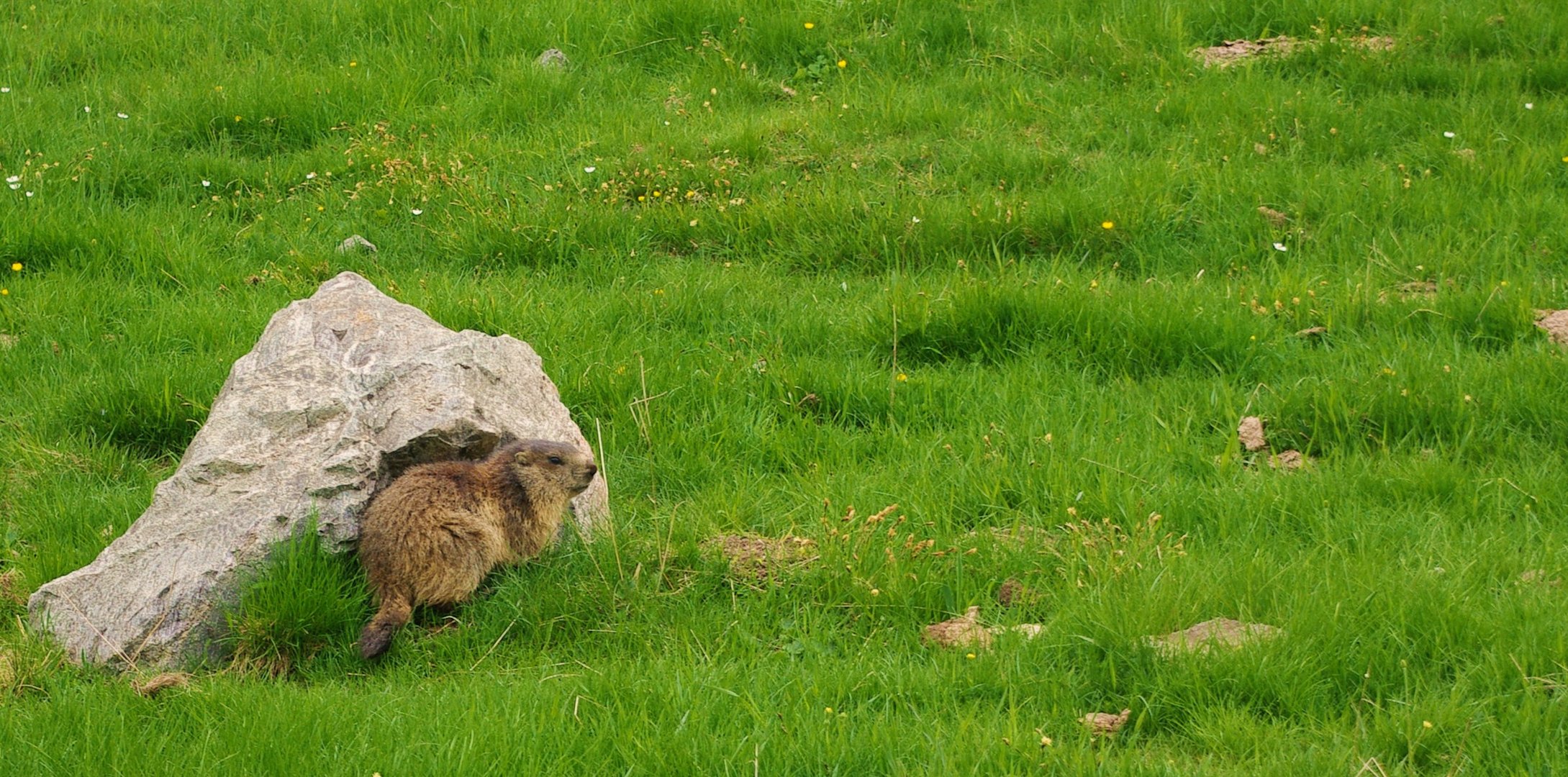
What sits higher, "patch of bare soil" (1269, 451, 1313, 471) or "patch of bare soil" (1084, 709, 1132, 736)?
"patch of bare soil" (1084, 709, 1132, 736)

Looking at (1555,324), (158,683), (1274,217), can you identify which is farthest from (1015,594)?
(1274,217)

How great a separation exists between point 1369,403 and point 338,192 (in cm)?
613

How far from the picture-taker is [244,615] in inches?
199

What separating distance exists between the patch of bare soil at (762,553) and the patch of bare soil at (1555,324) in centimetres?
373

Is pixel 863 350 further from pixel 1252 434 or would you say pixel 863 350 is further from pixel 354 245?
pixel 354 245

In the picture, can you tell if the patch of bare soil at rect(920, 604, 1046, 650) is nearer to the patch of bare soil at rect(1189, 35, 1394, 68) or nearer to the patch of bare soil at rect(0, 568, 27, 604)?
the patch of bare soil at rect(0, 568, 27, 604)

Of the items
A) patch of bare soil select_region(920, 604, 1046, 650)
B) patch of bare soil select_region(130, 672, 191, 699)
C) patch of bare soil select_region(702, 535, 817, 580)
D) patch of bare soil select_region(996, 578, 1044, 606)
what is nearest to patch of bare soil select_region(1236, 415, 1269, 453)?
patch of bare soil select_region(996, 578, 1044, 606)

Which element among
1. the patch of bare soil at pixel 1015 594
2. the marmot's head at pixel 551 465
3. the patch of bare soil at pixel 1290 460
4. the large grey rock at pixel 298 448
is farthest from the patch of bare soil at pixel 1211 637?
the large grey rock at pixel 298 448

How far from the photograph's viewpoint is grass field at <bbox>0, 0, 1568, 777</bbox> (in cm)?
454

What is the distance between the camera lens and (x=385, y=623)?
5.10m

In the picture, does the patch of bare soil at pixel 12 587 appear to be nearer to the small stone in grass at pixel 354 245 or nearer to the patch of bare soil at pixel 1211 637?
the small stone in grass at pixel 354 245

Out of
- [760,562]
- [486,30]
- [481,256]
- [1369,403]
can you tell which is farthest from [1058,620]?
[486,30]

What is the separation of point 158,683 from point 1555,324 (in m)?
6.15

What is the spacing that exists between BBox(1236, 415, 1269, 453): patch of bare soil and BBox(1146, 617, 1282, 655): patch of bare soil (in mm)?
1512
